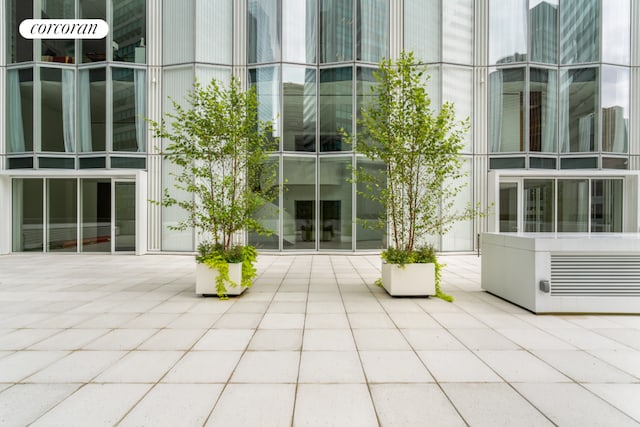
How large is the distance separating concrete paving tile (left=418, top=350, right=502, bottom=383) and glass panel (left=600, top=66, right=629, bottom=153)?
46.8 feet

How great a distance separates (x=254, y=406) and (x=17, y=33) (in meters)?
18.6

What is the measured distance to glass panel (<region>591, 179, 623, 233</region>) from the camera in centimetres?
1409

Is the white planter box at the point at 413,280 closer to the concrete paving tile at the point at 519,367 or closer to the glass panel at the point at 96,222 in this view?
the concrete paving tile at the point at 519,367

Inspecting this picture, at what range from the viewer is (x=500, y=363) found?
4.09 m

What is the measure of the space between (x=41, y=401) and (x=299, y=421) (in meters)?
2.40

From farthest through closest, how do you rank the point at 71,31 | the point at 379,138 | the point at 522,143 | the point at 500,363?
1. the point at 522,143
2. the point at 71,31
3. the point at 379,138
4. the point at 500,363

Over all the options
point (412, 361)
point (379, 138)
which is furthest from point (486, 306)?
point (379, 138)

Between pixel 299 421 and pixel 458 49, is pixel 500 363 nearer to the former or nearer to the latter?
pixel 299 421

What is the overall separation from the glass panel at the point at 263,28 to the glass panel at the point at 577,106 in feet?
38.0

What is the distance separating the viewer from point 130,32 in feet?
47.1

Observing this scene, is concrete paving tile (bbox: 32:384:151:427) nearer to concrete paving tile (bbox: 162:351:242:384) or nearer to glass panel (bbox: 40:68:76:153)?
concrete paving tile (bbox: 162:351:242:384)

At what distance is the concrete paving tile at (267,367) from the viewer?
367 centimetres

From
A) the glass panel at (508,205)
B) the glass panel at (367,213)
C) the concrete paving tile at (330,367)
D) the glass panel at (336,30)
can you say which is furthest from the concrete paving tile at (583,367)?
the glass panel at (336,30)

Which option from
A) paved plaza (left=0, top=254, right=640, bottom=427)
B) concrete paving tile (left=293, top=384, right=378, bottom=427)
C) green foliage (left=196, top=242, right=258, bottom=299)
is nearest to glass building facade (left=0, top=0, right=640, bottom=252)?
green foliage (left=196, top=242, right=258, bottom=299)
